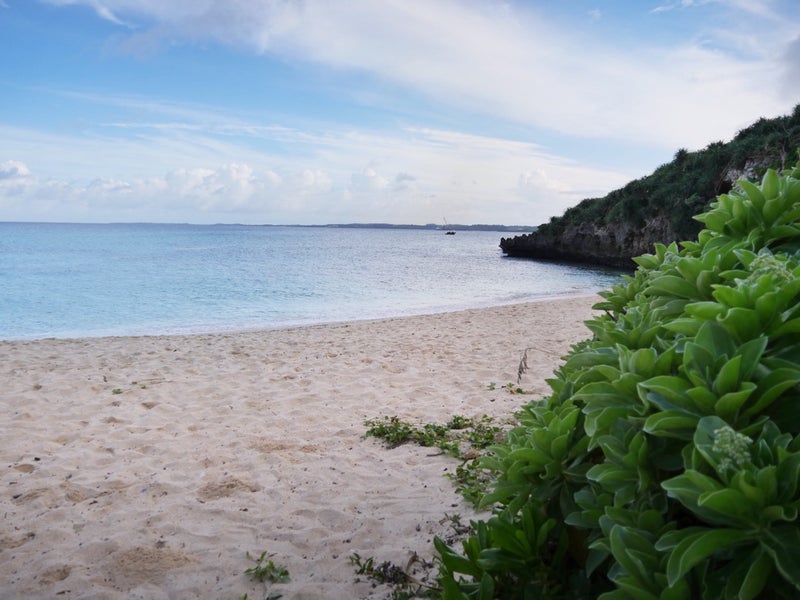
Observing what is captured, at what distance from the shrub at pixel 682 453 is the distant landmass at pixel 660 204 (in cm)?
2782

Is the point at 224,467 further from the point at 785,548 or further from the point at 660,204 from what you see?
the point at 660,204

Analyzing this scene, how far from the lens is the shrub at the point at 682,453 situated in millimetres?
946

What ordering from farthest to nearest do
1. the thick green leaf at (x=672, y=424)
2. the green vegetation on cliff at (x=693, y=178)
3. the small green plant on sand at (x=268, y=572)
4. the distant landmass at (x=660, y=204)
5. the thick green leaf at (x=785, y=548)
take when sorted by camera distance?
the distant landmass at (x=660, y=204) → the green vegetation on cliff at (x=693, y=178) → the small green plant on sand at (x=268, y=572) → the thick green leaf at (x=672, y=424) → the thick green leaf at (x=785, y=548)

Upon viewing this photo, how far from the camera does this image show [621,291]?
7.48 feet

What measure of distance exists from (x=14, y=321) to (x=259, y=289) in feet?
33.8

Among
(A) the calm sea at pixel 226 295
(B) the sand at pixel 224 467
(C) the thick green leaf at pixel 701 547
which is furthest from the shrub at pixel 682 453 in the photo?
(A) the calm sea at pixel 226 295

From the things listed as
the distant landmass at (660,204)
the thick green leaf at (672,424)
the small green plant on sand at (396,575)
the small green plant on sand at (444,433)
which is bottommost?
the small green plant on sand at (444,433)

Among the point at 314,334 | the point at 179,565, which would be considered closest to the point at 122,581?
the point at 179,565

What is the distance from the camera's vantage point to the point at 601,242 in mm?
41812

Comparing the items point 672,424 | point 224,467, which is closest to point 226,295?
point 224,467

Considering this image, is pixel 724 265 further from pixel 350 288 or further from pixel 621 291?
pixel 350 288

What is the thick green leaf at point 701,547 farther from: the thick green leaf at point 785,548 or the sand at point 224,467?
the sand at point 224,467

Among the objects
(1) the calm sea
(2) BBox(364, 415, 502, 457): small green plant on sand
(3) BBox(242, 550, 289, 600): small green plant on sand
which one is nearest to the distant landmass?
(1) the calm sea

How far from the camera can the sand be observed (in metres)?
3.14
